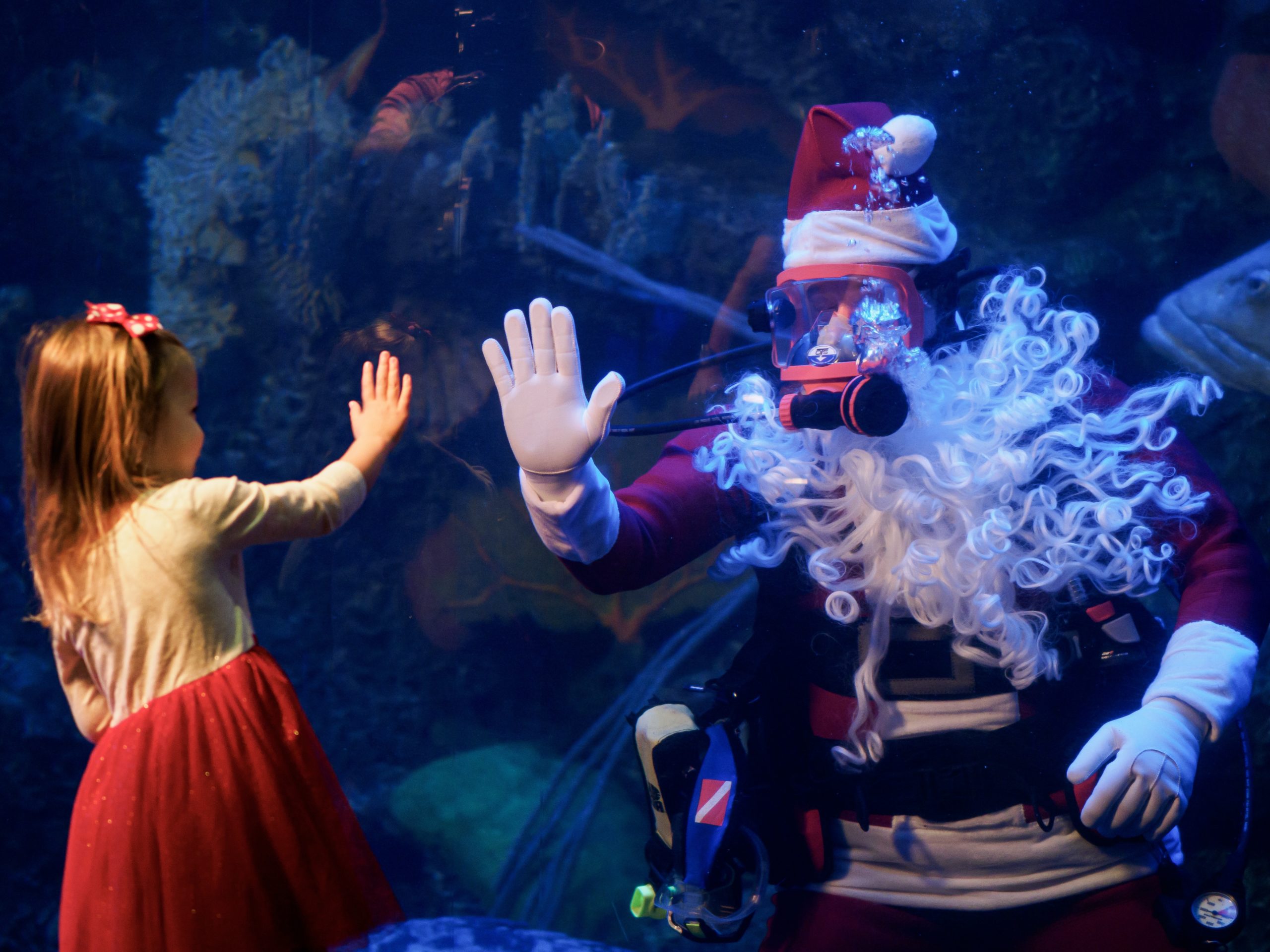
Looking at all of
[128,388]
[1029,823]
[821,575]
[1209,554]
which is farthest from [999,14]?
[128,388]

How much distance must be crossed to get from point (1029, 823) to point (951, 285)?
2.95 ft

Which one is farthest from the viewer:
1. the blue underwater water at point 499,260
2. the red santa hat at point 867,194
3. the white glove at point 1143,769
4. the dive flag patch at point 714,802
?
the blue underwater water at point 499,260

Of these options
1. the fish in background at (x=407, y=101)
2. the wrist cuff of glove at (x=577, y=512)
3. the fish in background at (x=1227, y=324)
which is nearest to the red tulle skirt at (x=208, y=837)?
the wrist cuff of glove at (x=577, y=512)

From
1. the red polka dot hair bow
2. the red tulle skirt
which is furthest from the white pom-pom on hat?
the red tulle skirt

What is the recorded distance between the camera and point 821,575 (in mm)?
1243

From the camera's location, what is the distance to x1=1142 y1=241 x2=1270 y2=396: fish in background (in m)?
1.81

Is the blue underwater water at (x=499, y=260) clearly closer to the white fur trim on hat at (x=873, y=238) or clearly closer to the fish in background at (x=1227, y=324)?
the fish in background at (x=1227, y=324)

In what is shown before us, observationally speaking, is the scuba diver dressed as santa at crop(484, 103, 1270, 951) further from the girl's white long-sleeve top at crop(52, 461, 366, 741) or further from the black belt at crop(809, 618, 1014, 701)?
the girl's white long-sleeve top at crop(52, 461, 366, 741)

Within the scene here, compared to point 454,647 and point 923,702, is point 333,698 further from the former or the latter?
point 923,702

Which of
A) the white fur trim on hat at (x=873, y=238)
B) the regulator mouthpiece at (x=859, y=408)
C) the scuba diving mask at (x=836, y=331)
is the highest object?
the white fur trim on hat at (x=873, y=238)

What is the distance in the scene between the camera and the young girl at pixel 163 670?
98cm

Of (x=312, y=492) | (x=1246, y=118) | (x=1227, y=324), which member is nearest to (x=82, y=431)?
(x=312, y=492)

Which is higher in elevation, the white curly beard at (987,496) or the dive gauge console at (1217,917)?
the white curly beard at (987,496)

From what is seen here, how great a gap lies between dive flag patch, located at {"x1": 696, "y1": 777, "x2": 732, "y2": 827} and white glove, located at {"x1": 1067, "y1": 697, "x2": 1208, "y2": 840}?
0.49 m
